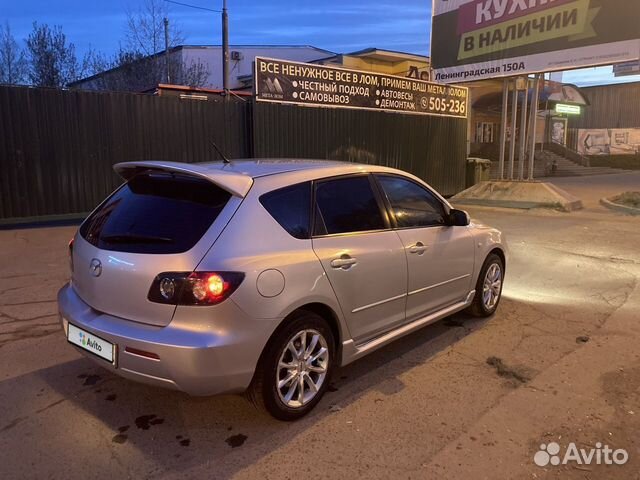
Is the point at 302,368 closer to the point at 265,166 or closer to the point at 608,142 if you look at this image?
the point at 265,166

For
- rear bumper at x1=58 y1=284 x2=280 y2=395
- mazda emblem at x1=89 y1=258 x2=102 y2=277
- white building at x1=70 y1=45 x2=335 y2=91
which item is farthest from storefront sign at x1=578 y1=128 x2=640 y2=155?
mazda emblem at x1=89 y1=258 x2=102 y2=277

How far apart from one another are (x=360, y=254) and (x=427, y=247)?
0.87 m

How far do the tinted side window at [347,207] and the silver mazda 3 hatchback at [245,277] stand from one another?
0.03 feet

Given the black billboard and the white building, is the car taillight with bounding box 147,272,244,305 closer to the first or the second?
the black billboard

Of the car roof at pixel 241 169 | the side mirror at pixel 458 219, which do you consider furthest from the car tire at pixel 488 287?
the car roof at pixel 241 169

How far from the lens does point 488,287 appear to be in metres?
5.38

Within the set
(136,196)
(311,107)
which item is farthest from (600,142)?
(136,196)

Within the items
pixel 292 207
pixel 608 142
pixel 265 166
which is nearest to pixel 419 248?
pixel 292 207

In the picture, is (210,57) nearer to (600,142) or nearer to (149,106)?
(149,106)

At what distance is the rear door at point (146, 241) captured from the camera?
299 cm

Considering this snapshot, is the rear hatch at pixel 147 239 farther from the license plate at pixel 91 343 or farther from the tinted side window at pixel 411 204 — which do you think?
the tinted side window at pixel 411 204

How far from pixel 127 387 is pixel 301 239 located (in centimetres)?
166

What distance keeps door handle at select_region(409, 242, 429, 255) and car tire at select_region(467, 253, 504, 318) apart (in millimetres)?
1148

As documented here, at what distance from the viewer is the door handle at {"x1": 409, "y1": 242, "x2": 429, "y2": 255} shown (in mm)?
4176
